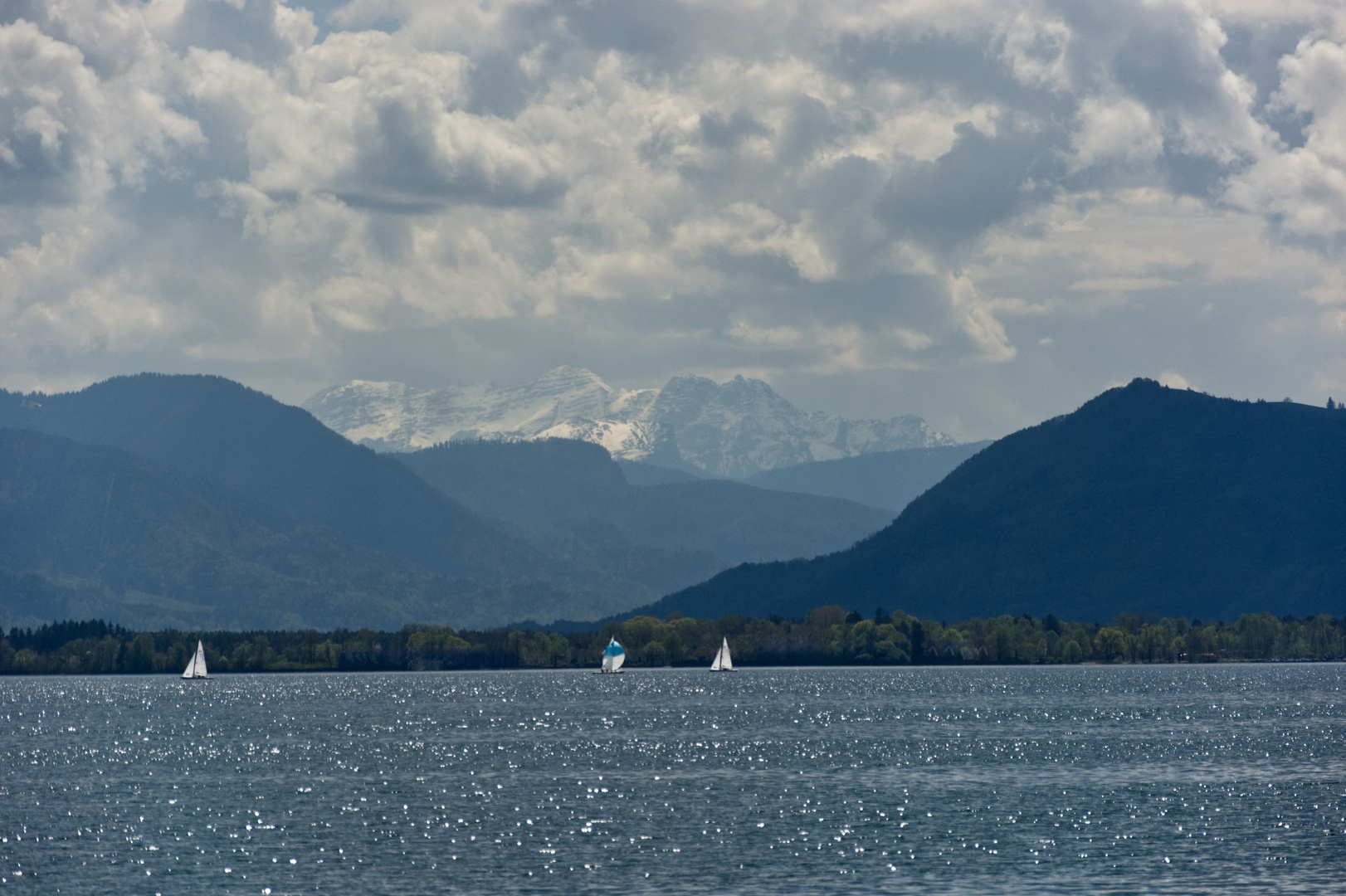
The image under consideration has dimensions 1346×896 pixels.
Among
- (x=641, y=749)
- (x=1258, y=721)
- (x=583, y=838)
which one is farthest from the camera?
(x=1258, y=721)

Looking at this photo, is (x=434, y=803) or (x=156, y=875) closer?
(x=156, y=875)

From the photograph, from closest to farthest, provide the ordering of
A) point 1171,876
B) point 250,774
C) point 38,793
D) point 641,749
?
point 1171,876 < point 38,793 < point 250,774 < point 641,749

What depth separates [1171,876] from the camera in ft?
277

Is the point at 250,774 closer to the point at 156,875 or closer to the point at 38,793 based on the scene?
the point at 38,793

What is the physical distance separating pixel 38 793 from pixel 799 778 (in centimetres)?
6520

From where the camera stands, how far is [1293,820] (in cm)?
10356

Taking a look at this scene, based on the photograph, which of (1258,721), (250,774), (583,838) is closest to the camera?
(583,838)

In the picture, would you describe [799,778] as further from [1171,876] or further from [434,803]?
[1171,876]

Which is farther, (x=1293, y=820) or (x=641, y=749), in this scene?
(x=641, y=749)

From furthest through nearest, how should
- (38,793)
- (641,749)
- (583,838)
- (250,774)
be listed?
(641,749) → (250,774) → (38,793) → (583,838)

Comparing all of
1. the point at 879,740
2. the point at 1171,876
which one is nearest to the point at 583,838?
the point at 1171,876

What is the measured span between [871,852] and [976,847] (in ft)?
23.0

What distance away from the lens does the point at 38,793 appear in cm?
12812

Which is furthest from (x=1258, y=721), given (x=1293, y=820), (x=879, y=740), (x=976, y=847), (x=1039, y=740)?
(x=976, y=847)
